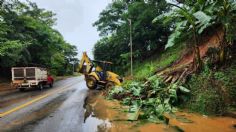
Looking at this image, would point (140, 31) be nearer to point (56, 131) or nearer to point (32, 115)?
point (32, 115)

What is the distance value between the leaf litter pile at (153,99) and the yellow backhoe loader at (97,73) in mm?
7982

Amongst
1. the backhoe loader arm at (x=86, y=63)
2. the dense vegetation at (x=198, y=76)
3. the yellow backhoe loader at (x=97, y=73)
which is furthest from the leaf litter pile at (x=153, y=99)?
the backhoe loader arm at (x=86, y=63)

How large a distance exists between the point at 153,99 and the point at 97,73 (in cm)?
1178

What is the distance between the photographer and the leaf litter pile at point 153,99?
29.2 feet

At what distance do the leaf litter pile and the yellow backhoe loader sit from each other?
798 cm

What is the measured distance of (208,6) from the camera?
1019cm

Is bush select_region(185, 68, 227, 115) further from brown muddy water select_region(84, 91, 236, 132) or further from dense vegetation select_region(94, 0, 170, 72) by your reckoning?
dense vegetation select_region(94, 0, 170, 72)

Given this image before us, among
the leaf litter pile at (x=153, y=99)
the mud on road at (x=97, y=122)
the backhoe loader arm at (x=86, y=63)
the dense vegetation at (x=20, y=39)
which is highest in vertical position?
the dense vegetation at (x=20, y=39)

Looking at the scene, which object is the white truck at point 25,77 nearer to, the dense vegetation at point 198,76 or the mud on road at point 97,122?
the dense vegetation at point 198,76

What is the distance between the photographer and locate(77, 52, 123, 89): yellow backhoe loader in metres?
21.8

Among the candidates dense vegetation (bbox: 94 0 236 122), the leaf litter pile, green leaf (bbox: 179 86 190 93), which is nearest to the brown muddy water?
the leaf litter pile

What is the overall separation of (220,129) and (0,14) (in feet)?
83.9

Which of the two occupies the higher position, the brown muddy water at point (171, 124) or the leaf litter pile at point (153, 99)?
the leaf litter pile at point (153, 99)

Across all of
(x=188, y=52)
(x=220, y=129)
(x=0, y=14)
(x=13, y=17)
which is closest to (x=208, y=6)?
(x=220, y=129)
